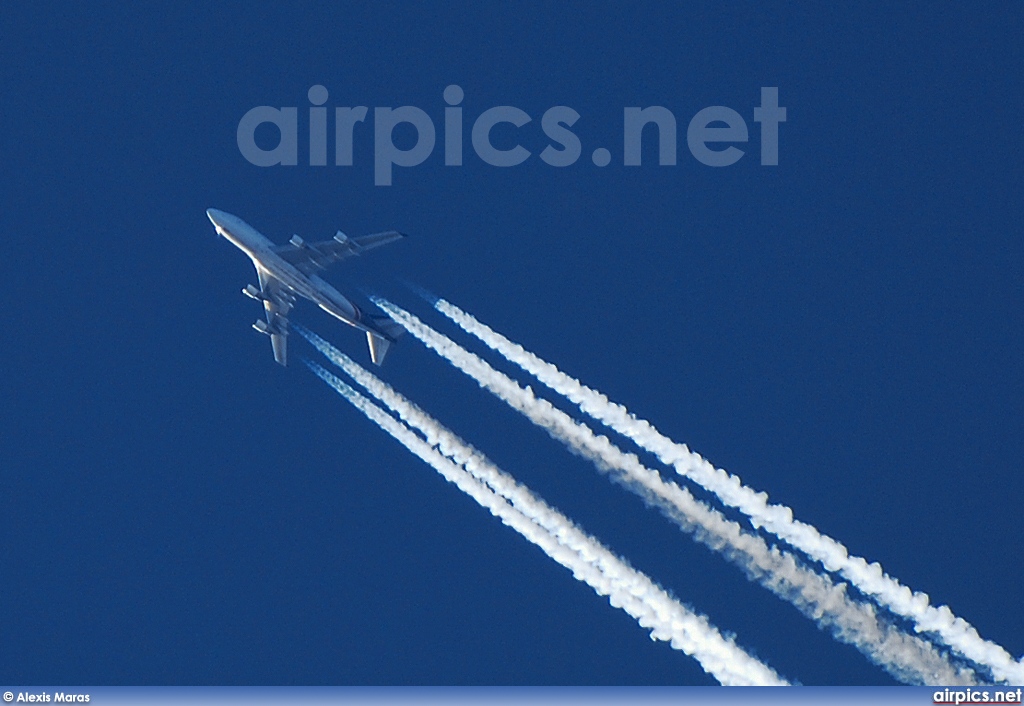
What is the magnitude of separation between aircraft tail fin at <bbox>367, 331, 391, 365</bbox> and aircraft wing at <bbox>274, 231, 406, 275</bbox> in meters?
3.45

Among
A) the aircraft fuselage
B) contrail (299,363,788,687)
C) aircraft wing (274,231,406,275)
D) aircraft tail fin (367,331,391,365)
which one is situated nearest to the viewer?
contrail (299,363,788,687)

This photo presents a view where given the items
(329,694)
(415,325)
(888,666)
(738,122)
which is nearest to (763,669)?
(888,666)

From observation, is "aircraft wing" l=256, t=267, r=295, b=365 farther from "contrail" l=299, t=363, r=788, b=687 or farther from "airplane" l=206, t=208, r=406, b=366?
"contrail" l=299, t=363, r=788, b=687

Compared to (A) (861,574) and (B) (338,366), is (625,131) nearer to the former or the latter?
(B) (338,366)

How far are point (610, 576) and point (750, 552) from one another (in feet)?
15.2

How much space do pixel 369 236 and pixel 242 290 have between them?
17.4ft

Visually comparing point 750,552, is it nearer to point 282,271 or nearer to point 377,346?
point 377,346

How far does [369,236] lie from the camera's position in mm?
63375

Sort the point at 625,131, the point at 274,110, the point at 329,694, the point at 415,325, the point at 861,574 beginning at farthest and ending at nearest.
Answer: the point at 625,131, the point at 274,110, the point at 415,325, the point at 861,574, the point at 329,694

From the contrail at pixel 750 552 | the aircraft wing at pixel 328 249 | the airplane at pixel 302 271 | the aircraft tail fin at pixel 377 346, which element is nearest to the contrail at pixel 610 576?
the contrail at pixel 750 552

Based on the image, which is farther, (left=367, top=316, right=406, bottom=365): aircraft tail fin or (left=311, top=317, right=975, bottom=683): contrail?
(left=367, top=316, right=406, bottom=365): aircraft tail fin

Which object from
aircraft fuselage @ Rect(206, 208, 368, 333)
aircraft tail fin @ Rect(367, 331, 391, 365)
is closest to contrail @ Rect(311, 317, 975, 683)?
aircraft tail fin @ Rect(367, 331, 391, 365)

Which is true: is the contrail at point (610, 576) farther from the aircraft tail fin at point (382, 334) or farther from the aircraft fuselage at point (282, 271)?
the aircraft fuselage at point (282, 271)

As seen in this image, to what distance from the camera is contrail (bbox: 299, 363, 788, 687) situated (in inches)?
1932
